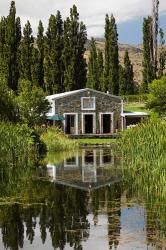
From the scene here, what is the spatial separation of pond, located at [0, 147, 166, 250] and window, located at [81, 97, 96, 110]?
34455mm

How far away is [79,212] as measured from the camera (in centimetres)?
1455

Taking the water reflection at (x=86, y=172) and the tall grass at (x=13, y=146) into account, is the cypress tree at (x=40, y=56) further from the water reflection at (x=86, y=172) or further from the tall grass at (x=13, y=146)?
the tall grass at (x=13, y=146)

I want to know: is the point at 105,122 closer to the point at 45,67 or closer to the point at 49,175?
the point at 45,67

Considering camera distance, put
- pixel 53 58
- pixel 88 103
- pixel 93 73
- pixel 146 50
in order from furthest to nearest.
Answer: pixel 93 73 → pixel 146 50 → pixel 53 58 → pixel 88 103

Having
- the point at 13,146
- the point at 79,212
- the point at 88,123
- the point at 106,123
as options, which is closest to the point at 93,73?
the point at 106,123

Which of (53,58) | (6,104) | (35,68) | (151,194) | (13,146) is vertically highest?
(53,58)

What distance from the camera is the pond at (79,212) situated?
11.5 meters

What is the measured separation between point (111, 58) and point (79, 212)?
52982mm

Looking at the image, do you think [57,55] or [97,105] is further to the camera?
[57,55]

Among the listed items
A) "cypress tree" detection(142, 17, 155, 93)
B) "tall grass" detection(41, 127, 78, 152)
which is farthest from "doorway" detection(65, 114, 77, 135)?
"tall grass" detection(41, 127, 78, 152)

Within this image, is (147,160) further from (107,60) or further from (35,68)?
(107,60)

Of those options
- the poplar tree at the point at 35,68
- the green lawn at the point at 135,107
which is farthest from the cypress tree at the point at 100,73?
the poplar tree at the point at 35,68

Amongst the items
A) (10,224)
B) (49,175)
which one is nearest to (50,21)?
(49,175)

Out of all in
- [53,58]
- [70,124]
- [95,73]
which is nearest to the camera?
[70,124]
